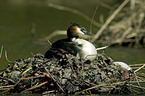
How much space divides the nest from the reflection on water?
1898 mm

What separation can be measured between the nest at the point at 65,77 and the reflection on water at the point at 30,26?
74.7 inches

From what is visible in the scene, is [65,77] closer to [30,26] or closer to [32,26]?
[32,26]

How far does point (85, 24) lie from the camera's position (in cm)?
1473

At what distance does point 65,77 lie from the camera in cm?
592

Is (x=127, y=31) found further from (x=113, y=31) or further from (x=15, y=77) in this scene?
(x=15, y=77)

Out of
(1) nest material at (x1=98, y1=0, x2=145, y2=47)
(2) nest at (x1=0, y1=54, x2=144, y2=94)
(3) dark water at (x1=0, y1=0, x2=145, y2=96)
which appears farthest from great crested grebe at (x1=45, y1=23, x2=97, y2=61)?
(1) nest material at (x1=98, y1=0, x2=145, y2=47)

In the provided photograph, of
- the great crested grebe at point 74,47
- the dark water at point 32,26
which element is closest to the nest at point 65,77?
the great crested grebe at point 74,47

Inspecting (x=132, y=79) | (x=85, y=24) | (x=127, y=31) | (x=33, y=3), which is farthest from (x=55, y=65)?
(x=33, y=3)

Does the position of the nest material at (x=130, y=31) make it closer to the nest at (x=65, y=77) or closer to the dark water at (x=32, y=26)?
the dark water at (x=32, y=26)

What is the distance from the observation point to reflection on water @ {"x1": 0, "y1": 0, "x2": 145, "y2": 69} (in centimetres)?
1016

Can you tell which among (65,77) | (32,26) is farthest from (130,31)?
(65,77)

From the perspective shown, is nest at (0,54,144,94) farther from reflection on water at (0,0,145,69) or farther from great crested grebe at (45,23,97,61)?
reflection on water at (0,0,145,69)

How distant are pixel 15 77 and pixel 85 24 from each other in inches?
349

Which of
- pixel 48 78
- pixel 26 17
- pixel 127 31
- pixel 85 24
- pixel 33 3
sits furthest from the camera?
pixel 33 3
